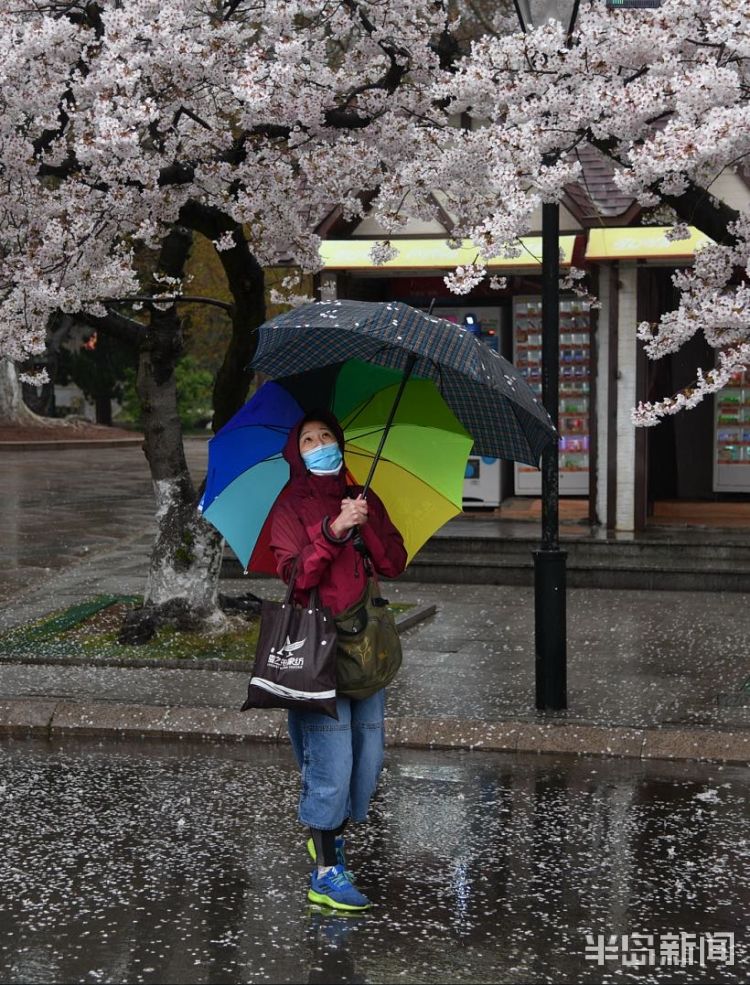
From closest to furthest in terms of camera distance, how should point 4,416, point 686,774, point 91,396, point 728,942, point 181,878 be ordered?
point 728,942 < point 181,878 < point 686,774 < point 4,416 < point 91,396

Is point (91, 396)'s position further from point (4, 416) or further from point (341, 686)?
point (341, 686)

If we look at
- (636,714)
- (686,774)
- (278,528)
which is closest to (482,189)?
(636,714)

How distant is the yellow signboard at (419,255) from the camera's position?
1586cm

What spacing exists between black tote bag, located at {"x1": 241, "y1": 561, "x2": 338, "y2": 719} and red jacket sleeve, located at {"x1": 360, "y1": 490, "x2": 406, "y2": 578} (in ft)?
1.25

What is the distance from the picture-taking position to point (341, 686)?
5.55 meters

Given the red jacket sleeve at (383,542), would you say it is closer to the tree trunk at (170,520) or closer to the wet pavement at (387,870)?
the wet pavement at (387,870)

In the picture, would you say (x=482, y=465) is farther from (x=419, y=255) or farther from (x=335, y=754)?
(x=335, y=754)

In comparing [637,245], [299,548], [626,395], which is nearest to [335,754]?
[299,548]

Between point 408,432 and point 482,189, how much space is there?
5002 mm

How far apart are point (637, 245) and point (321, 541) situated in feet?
34.3

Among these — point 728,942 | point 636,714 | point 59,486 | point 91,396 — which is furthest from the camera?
point 91,396

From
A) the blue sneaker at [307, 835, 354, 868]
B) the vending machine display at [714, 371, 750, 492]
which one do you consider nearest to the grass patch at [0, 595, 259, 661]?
the blue sneaker at [307, 835, 354, 868]

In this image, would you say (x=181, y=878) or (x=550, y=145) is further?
(x=550, y=145)

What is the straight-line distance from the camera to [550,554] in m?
8.93
